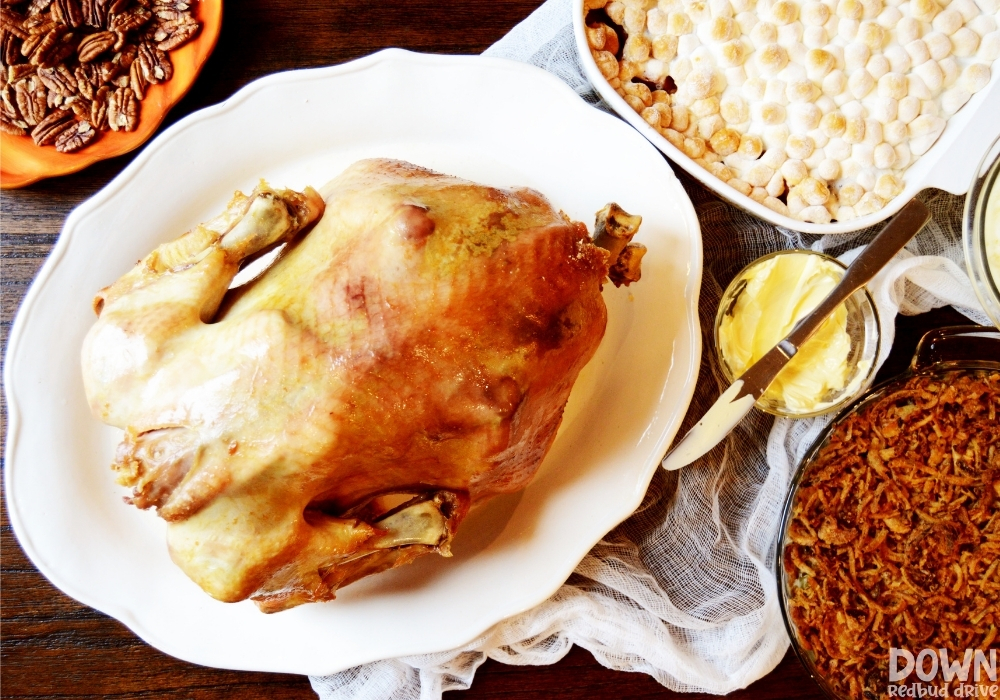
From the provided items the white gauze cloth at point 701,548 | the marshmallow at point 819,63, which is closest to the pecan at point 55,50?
the white gauze cloth at point 701,548

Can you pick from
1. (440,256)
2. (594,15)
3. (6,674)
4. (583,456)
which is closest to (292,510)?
(440,256)

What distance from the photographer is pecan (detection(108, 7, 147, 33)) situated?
120cm

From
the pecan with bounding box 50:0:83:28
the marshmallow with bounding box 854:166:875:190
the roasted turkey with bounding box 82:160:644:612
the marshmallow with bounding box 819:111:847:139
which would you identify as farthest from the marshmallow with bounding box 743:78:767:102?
the pecan with bounding box 50:0:83:28

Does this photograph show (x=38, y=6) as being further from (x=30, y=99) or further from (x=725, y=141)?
(x=725, y=141)

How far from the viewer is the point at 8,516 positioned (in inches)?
46.8

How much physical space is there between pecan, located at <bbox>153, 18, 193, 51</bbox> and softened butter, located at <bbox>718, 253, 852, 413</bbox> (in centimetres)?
103

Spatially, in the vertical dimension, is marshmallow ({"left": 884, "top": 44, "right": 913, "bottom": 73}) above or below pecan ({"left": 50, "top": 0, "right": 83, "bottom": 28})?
above

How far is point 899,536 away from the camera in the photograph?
3.74 ft

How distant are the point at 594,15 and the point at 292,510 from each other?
971mm

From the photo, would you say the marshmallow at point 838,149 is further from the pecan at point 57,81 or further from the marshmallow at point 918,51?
the pecan at point 57,81

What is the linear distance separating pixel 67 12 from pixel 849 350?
4.76 feet

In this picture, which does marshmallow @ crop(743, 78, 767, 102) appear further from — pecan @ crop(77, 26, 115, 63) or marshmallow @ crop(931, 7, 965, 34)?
pecan @ crop(77, 26, 115, 63)

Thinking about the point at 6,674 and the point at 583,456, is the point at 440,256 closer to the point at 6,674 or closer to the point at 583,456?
the point at 583,456

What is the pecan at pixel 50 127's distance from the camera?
119 centimetres
